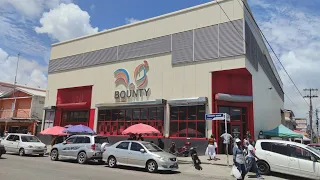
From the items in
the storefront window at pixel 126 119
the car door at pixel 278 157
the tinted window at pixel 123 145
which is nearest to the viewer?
the car door at pixel 278 157

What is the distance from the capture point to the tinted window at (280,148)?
13.2m

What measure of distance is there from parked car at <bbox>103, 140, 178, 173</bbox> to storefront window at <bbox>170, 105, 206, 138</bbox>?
7863 mm

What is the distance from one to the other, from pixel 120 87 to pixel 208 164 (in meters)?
12.8

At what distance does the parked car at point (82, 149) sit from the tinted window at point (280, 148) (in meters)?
9.45

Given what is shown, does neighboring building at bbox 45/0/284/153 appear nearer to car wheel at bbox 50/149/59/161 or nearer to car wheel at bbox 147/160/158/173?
car wheel at bbox 147/160/158/173

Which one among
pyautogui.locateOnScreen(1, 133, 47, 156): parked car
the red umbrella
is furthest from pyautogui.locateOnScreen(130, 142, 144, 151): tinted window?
the red umbrella

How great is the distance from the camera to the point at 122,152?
14.3 metres

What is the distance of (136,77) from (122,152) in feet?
A: 40.0

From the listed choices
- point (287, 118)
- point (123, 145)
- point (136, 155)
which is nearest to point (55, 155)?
point (123, 145)

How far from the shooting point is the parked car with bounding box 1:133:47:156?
1931 centimetres

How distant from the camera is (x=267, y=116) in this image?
2836cm

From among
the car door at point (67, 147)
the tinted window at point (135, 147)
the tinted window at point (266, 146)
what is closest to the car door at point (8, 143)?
the car door at point (67, 147)

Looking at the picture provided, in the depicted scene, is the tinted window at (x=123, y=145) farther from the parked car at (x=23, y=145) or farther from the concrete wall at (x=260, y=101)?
the concrete wall at (x=260, y=101)

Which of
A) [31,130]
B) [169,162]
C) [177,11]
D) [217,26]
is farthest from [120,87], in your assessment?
[31,130]
